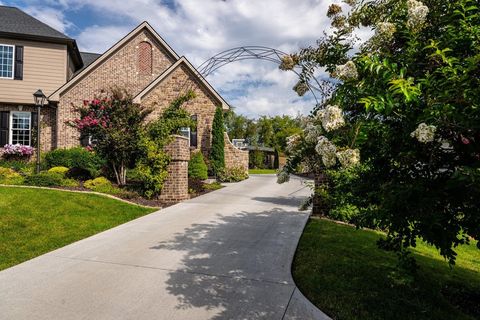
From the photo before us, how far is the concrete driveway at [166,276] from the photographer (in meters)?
3.25

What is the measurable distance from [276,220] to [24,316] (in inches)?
212

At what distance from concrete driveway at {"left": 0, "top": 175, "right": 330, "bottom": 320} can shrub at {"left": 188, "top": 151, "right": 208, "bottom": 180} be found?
7.40 metres

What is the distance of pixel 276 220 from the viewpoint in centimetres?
739

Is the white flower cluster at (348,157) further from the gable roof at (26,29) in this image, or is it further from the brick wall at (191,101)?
the gable roof at (26,29)

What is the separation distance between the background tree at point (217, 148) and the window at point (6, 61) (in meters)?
11.1

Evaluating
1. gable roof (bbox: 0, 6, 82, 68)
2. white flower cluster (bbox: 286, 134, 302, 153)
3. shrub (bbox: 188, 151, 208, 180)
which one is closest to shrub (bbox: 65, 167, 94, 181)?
shrub (bbox: 188, 151, 208, 180)

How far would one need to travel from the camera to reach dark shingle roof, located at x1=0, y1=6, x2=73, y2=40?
610 inches

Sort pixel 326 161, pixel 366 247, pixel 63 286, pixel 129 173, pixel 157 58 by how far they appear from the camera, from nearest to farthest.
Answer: pixel 326 161 < pixel 63 286 < pixel 366 247 < pixel 129 173 < pixel 157 58

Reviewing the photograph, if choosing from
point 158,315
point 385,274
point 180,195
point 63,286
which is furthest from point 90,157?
point 385,274

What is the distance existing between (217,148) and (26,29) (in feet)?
40.0

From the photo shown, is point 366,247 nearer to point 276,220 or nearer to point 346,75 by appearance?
point 276,220

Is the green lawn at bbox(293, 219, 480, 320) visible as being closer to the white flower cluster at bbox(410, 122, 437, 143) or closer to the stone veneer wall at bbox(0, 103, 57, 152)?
the white flower cluster at bbox(410, 122, 437, 143)

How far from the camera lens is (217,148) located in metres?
16.0

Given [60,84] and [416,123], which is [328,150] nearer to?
[416,123]
